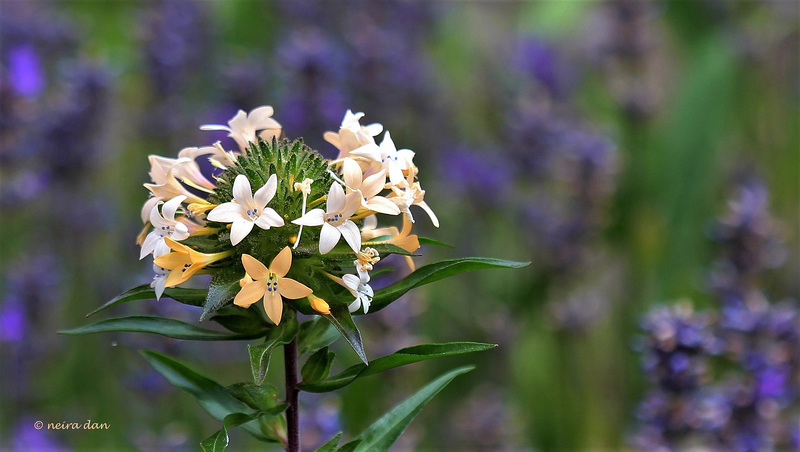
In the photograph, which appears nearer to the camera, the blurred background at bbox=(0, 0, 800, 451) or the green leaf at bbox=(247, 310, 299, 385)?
the green leaf at bbox=(247, 310, 299, 385)

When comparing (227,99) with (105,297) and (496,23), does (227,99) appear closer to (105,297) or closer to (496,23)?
(105,297)

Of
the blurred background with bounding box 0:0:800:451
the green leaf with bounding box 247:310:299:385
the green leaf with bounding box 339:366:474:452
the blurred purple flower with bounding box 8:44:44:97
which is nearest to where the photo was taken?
the green leaf with bounding box 247:310:299:385

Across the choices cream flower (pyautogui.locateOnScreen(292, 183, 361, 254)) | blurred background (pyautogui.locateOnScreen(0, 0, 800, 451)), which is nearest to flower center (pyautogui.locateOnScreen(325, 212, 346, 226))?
cream flower (pyautogui.locateOnScreen(292, 183, 361, 254))

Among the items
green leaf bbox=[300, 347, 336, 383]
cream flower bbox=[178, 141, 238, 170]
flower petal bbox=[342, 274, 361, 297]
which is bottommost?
green leaf bbox=[300, 347, 336, 383]

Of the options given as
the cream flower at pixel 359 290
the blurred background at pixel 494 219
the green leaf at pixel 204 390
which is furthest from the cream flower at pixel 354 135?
the blurred background at pixel 494 219

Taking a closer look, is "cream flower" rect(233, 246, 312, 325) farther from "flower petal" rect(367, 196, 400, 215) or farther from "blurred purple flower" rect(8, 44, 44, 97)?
"blurred purple flower" rect(8, 44, 44, 97)

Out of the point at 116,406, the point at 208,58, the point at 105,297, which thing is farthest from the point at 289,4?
the point at 116,406
